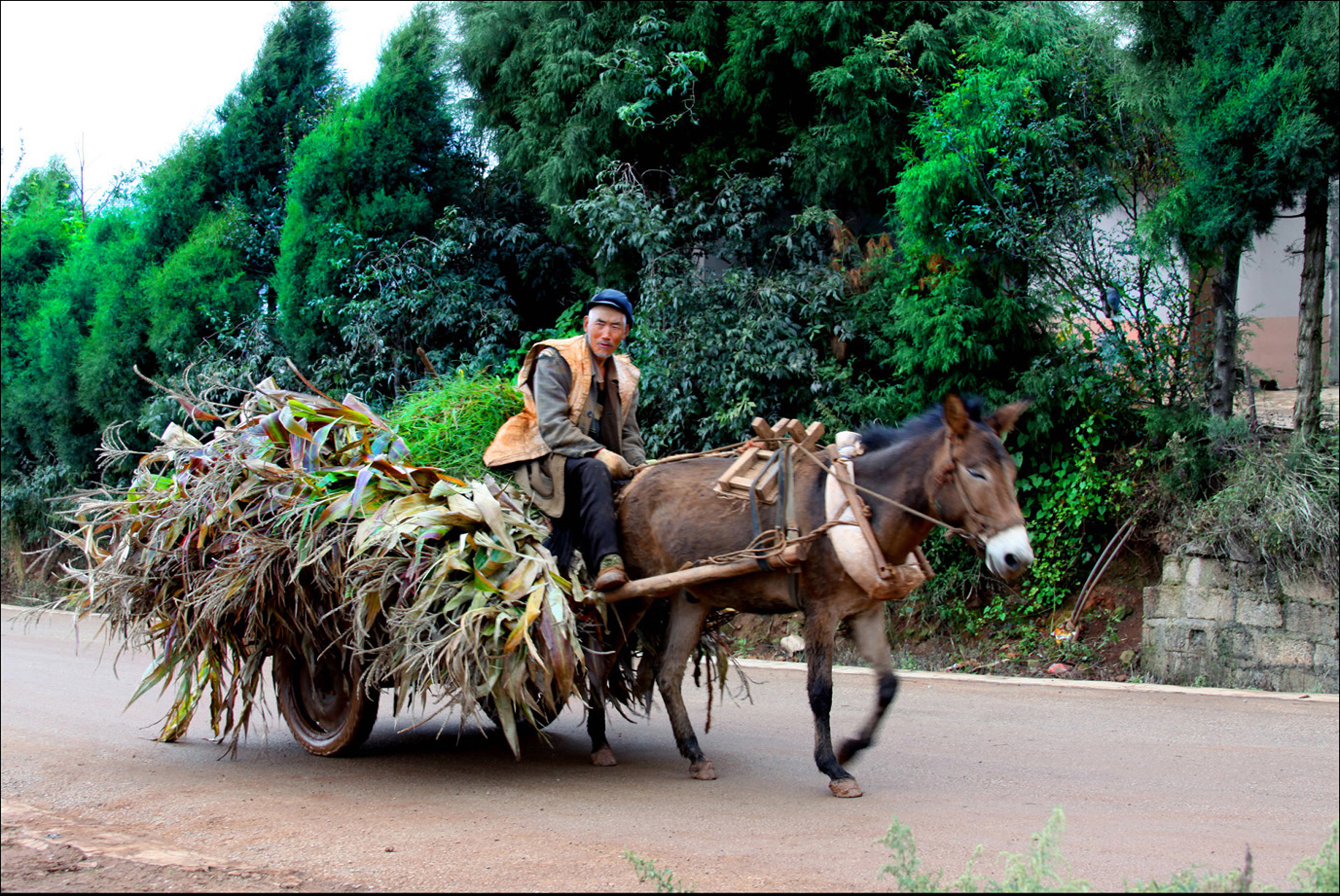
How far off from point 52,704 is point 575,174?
24.8ft

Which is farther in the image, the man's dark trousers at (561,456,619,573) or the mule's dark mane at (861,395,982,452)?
the man's dark trousers at (561,456,619,573)

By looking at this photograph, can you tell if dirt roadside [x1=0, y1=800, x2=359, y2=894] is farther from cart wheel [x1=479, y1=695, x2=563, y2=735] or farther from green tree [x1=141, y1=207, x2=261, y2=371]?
green tree [x1=141, y1=207, x2=261, y2=371]

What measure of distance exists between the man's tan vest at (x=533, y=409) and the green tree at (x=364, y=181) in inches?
322

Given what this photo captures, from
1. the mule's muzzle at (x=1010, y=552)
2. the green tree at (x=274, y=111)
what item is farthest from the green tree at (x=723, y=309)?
the mule's muzzle at (x=1010, y=552)

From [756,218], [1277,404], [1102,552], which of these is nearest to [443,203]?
[756,218]

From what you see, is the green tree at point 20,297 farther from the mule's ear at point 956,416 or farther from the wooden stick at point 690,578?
the mule's ear at point 956,416

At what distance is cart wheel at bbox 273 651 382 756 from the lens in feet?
20.6

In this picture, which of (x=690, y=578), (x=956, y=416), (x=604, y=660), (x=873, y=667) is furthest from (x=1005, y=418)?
(x=604, y=660)

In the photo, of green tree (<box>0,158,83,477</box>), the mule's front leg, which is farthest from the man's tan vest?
green tree (<box>0,158,83,477</box>)

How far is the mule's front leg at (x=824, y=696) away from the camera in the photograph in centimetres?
558

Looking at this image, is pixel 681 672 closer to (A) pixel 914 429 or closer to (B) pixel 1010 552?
(A) pixel 914 429

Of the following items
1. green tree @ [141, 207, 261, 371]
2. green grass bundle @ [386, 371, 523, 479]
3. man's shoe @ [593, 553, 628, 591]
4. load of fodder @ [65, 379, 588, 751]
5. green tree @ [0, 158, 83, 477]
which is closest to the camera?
load of fodder @ [65, 379, 588, 751]

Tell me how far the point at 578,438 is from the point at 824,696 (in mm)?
1883

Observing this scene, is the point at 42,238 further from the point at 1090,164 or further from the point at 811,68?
the point at 1090,164
